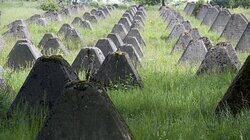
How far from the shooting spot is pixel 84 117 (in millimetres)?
5863

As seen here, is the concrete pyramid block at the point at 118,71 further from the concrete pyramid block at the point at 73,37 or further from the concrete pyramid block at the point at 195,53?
the concrete pyramid block at the point at 73,37

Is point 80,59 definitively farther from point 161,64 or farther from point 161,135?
point 161,135

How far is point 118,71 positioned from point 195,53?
16.7ft

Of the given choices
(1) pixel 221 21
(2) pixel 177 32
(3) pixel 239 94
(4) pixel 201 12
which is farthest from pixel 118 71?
(4) pixel 201 12

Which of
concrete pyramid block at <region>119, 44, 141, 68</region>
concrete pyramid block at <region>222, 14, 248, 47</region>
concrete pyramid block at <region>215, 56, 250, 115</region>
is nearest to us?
concrete pyramid block at <region>215, 56, 250, 115</region>

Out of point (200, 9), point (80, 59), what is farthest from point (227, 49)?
point (200, 9)

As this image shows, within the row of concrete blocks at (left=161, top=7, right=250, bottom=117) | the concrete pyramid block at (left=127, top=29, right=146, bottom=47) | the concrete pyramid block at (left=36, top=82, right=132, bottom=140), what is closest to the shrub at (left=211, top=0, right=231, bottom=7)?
the concrete pyramid block at (left=127, top=29, right=146, bottom=47)

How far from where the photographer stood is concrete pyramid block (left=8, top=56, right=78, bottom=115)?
7.99 metres

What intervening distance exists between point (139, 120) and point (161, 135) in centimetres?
107

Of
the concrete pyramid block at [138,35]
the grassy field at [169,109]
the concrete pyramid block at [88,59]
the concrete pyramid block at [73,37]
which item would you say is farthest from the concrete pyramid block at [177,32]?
the concrete pyramid block at [88,59]

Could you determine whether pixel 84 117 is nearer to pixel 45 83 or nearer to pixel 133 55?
pixel 45 83

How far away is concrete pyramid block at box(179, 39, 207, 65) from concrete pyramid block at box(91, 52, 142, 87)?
458 centimetres

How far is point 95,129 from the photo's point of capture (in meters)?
5.85

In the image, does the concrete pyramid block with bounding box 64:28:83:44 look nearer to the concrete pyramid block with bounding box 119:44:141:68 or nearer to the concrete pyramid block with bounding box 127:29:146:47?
the concrete pyramid block with bounding box 127:29:146:47
